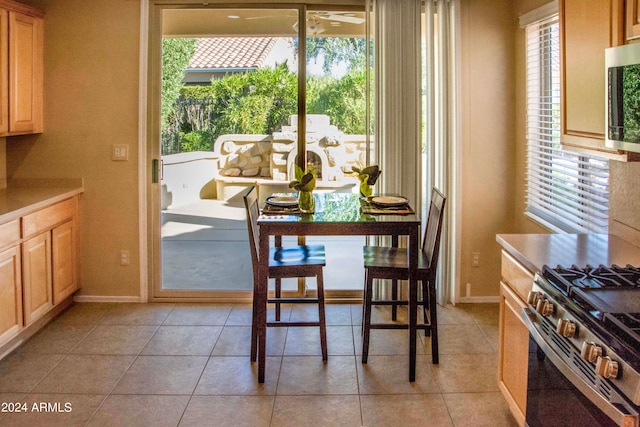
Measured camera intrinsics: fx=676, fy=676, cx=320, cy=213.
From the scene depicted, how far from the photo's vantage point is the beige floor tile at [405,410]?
3.25 metres

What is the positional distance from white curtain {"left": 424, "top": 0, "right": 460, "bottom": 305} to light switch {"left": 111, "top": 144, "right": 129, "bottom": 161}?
2256mm

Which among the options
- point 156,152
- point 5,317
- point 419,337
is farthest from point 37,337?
point 419,337

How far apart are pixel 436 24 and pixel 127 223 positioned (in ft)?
9.06

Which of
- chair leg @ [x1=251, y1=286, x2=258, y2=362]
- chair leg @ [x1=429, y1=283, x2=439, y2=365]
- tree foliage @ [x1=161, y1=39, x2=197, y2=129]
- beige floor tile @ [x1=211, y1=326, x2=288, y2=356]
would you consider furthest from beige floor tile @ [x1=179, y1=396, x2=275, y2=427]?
tree foliage @ [x1=161, y1=39, x2=197, y2=129]

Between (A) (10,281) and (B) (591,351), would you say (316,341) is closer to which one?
(A) (10,281)

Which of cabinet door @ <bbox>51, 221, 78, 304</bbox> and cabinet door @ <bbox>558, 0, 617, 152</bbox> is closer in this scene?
cabinet door @ <bbox>558, 0, 617, 152</bbox>

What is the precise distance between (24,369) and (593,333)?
125 inches

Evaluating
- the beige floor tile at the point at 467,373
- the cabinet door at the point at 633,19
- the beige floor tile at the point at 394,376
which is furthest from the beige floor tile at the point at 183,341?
the cabinet door at the point at 633,19

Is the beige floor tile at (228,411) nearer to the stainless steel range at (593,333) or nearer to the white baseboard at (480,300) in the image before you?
the stainless steel range at (593,333)

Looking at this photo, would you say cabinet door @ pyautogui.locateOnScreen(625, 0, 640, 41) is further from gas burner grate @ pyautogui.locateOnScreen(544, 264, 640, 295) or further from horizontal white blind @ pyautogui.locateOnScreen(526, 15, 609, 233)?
horizontal white blind @ pyautogui.locateOnScreen(526, 15, 609, 233)

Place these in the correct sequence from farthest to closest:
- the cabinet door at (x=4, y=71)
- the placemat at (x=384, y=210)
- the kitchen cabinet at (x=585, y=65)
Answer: the cabinet door at (x=4, y=71)
the placemat at (x=384, y=210)
the kitchen cabinet at (x=585, y=65)

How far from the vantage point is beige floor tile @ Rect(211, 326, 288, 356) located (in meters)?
4.15

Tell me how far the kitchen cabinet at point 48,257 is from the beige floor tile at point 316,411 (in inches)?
72.1

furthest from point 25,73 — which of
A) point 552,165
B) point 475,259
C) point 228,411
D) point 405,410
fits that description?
point 552,165
